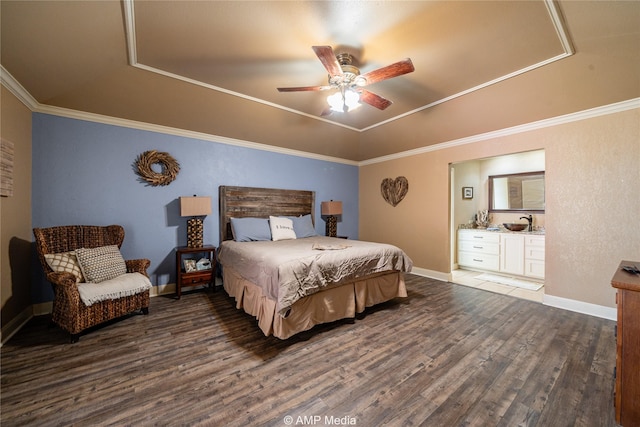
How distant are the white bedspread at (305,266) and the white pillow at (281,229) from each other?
746 millimetres

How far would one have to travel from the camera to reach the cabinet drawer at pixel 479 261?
4.62m

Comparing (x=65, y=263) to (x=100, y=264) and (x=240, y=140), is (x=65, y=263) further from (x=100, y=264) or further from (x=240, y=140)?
(x=240, y=140)

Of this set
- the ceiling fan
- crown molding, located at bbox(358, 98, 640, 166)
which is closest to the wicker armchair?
the ceiling fan

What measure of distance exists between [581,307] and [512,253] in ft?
5.10

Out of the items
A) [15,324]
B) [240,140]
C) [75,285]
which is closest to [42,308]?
[15,324]

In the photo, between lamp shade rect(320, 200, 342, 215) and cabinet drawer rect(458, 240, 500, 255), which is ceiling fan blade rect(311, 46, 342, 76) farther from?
cabinet drawer rect(458, 240, 500, 255)

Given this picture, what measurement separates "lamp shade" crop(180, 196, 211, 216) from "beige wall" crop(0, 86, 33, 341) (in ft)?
4.88

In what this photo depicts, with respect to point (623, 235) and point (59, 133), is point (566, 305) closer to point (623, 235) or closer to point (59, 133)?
point (623, 235)

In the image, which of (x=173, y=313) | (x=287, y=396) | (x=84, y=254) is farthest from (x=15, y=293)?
(x=287, y=396)

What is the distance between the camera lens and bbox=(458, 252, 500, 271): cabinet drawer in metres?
4.62

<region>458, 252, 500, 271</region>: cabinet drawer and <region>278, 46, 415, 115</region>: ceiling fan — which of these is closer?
<region>278, 46, 415, 115</region>: ceiling fan

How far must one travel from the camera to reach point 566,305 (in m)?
3.03

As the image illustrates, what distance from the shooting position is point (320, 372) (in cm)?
185

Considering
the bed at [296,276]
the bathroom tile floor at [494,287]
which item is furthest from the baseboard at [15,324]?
the bathroom tile floor at [494,287]
